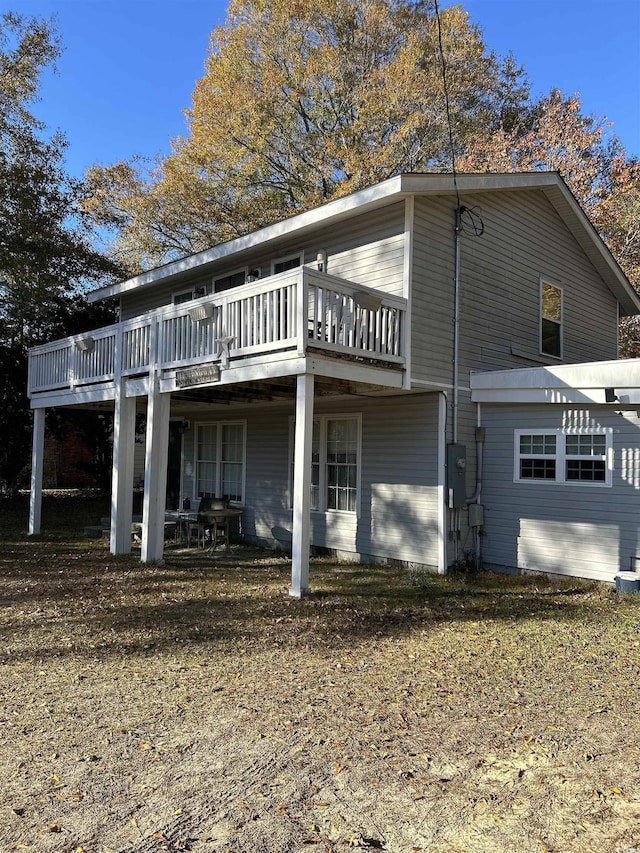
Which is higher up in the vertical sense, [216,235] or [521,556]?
[216,235]

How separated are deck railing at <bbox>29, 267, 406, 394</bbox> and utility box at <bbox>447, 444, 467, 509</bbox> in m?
1.69

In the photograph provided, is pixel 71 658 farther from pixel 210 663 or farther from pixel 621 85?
pixel 621 85

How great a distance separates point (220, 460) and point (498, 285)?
22.7 ft

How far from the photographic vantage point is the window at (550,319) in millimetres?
11883

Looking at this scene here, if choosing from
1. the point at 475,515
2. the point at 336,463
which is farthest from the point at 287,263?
the point at 475,515

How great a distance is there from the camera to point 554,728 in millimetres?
4152

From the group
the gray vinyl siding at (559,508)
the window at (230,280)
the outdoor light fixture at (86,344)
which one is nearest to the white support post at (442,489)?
the gray vinyl siding at (559,508)

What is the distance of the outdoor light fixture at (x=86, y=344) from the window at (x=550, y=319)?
342 inches

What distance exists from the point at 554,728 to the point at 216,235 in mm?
21521

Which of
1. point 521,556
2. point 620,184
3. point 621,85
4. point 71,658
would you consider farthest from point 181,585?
point 620,184

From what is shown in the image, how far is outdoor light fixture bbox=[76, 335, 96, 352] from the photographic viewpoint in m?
11.8

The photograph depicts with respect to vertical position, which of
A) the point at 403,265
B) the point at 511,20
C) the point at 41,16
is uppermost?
the point at 41,16

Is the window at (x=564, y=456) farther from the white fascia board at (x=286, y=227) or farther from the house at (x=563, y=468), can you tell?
the white fascia board at (x=286, y=227)

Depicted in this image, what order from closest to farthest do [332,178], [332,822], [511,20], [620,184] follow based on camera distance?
[332,822], [511,20], [620,184], [332,178]
